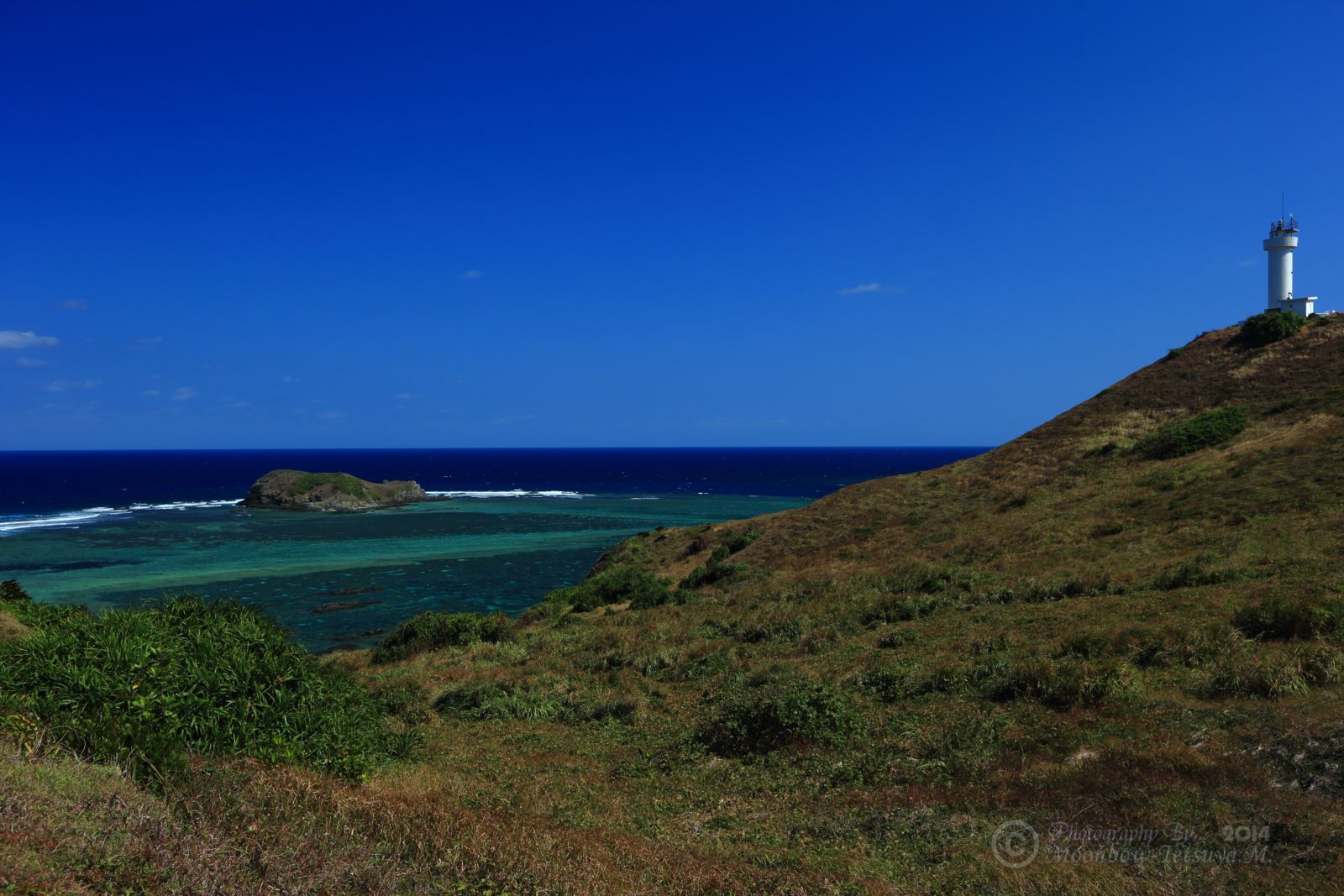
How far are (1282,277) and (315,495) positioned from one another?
99303 millimetres

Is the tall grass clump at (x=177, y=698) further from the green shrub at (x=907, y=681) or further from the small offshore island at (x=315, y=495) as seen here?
the small offshore island at (x=315, y=495)

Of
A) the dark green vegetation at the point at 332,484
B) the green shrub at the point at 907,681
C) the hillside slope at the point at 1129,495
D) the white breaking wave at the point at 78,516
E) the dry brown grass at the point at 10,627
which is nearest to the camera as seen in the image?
the green shrub at the point at 907,681

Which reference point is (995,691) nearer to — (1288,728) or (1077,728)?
(1077,728)

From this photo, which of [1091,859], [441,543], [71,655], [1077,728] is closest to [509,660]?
[71,655]

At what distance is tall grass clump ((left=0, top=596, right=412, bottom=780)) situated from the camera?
855 cm

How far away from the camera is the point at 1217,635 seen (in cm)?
1268

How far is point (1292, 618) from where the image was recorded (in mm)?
12391

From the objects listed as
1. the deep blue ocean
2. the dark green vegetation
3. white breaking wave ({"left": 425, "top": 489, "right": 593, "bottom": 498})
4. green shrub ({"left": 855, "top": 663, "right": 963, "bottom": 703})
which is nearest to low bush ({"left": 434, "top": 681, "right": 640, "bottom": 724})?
green shrub ({"left": 855, "top": 663, "right": 963, "bottom": 703})

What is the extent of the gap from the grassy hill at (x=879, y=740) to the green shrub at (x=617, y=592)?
4.82 metres

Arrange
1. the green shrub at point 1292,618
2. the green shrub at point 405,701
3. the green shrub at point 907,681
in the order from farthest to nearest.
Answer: the green shrub at point 405,701 < the green shrub at point 907,681 < the green shrub at point 1292,618

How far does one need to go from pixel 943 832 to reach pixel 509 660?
57.4 feet

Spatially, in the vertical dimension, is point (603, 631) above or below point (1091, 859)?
below

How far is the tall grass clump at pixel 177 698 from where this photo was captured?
8547 mm

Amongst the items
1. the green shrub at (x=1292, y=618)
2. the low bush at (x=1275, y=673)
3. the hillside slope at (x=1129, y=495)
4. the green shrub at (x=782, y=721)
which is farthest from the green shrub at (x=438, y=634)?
the green shrub at (x=1292, y=618)
